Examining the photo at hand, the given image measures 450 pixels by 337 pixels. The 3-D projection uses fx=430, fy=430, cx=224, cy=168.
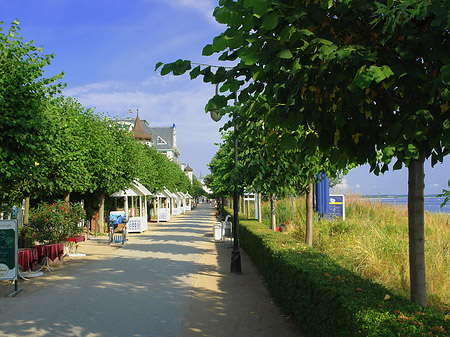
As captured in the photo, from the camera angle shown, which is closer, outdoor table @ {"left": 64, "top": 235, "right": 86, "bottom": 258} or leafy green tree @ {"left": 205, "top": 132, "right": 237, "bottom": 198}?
leafy green tree @ {"left": 205, "top": 132, "right": 237, "bottom": 198}

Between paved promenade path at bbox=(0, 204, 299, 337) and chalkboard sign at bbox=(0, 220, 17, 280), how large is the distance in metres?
0.52

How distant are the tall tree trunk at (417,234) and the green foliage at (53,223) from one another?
1224cm

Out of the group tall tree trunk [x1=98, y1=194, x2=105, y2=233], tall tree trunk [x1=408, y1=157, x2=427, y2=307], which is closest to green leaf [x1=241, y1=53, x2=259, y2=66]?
tall tree trunk [x1=408, y1=157, x2=427, y2=307]

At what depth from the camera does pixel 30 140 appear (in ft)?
32.0

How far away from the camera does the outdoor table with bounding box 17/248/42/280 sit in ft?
37.1

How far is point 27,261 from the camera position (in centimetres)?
1154

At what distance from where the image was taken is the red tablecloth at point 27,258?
1130 centimetres

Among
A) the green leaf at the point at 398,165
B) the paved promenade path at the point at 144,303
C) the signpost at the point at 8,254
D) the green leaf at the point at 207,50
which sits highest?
the green leaf at the point at 207,50

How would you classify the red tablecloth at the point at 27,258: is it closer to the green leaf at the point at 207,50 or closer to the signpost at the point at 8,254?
the signpost at the point at 8,254

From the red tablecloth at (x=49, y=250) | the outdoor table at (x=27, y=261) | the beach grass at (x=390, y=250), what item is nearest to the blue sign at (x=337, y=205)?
A: the beach grass at (x=390, y=250)

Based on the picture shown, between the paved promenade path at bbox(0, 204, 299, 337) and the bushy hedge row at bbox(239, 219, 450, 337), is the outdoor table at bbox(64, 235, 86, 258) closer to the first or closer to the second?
the paved promenade path at bbox(0, 204, 299, 337)

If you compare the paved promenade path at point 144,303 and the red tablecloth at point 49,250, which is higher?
the red tablecloth at point 49,250

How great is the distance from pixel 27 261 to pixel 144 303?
4.92 metres

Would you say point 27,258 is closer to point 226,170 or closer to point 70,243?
point 70,243
